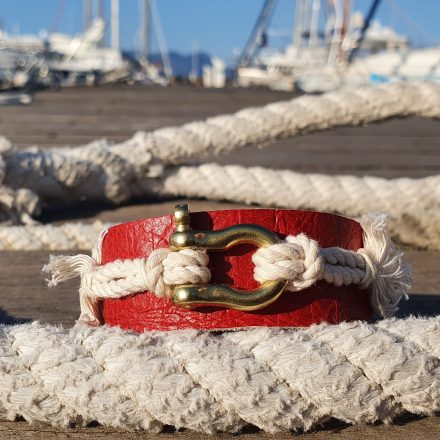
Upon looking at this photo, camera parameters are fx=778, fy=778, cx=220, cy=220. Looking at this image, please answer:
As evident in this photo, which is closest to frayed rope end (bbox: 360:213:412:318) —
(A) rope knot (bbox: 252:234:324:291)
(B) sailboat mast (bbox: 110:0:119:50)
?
(A) rope knot (bbox: 252:234:324:291)

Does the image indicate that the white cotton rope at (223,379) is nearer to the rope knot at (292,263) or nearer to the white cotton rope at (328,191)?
the rope knot at (292,263)

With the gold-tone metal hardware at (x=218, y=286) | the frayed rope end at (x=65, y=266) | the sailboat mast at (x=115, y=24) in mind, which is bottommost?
the frayed rope end at (x=65, y=266)

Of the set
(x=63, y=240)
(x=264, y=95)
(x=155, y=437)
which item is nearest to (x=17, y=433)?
(x=155, y=437)

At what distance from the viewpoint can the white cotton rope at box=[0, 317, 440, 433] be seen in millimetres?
865

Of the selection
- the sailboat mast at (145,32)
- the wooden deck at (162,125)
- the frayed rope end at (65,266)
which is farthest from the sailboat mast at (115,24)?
the frayed rope end at (65,266)

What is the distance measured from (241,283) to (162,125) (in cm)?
291

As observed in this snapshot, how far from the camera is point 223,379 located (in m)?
0.86

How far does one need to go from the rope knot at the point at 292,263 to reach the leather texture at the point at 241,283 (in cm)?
2

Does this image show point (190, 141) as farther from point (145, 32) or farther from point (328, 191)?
point (145, 32)

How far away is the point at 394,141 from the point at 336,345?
114 inches

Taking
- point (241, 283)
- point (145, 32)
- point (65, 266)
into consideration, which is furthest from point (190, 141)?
point (145, 32)

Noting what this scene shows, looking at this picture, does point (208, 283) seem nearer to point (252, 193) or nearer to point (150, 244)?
point (150, 244)

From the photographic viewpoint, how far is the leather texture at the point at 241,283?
3.07 feet

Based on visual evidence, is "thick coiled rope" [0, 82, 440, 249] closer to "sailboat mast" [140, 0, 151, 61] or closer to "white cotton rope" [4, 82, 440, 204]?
"white cotton rope" [4, 82, 440, 204]
